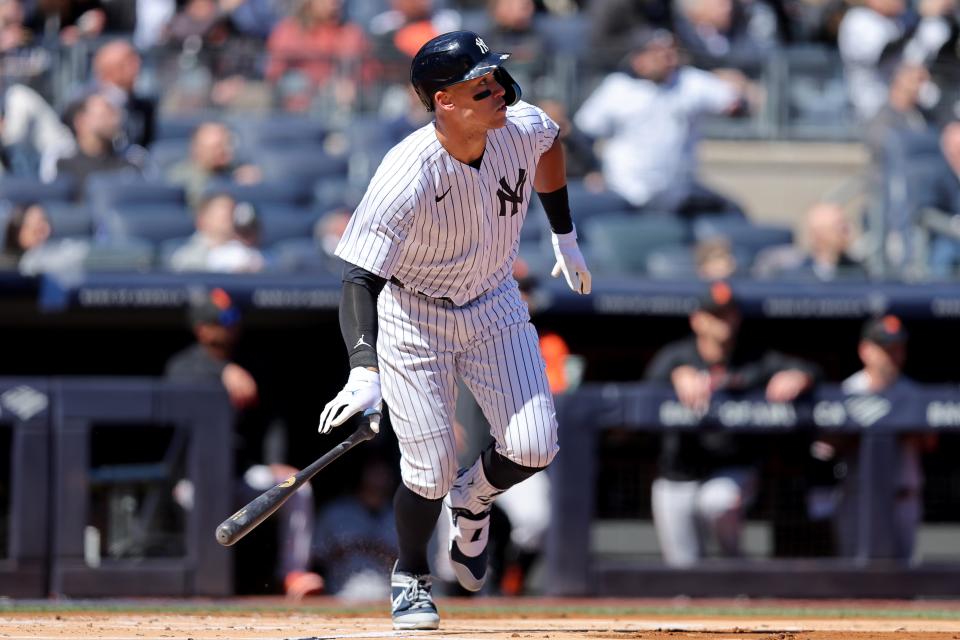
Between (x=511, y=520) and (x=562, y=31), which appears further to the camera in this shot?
(x=562, y=31)

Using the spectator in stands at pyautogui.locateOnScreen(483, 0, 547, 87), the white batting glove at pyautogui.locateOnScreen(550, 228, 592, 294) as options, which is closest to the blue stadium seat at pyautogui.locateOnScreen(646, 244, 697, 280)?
the spectator in stands at pyautogui.locateOnScreen(483, 0, 547, 87)

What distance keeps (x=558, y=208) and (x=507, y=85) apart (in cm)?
60

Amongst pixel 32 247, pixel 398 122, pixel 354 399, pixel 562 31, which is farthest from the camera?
pixel 562 31

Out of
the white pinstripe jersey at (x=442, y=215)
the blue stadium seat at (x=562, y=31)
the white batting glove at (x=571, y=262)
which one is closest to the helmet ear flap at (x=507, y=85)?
the white pinstripe jersey at (x=442, y=215)

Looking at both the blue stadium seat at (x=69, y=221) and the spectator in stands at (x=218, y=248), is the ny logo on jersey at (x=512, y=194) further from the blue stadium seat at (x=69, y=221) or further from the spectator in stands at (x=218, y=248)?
the blue stadium seat at (x=69, y=221)

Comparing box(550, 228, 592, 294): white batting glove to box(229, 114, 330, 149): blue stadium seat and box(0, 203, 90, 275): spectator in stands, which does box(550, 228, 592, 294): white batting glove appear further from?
box(229, 114, 330, 149): blue stadium seat

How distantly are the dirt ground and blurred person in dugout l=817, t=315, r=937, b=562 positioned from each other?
0.30 meters

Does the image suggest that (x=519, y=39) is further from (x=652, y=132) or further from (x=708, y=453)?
(x=708, y=453)

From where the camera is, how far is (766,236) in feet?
28.6

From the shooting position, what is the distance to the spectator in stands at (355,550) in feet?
22.5

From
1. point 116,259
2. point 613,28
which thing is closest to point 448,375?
point 116,259

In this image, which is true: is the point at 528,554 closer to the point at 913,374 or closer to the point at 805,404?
the point at 805,404

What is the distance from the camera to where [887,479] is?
700 cm

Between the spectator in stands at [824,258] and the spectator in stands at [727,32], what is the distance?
1576 mm
